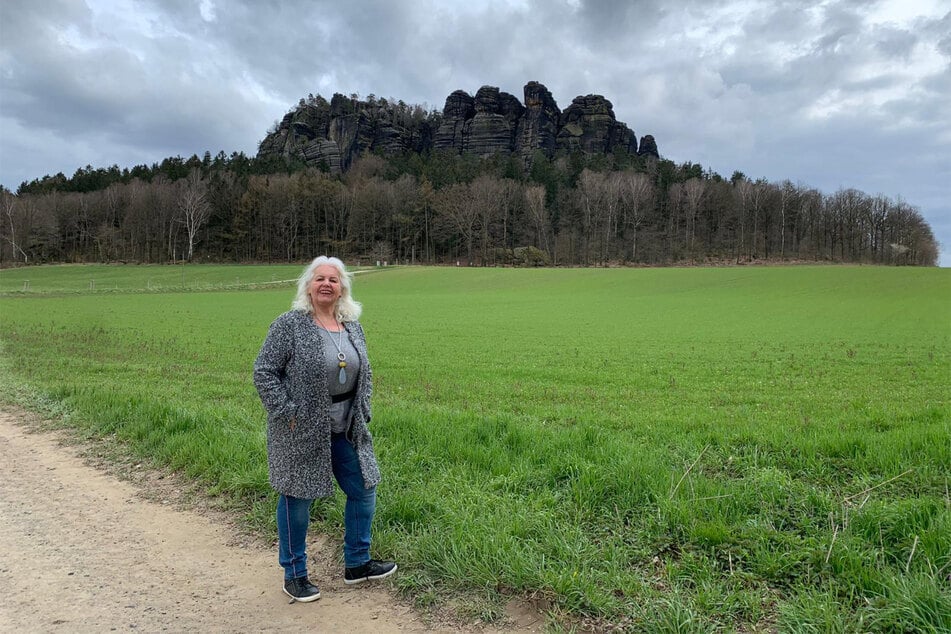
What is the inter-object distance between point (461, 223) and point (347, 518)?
91.8 m

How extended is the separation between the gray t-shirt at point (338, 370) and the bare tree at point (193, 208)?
97963mm

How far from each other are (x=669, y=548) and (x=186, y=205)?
104595 millimetres

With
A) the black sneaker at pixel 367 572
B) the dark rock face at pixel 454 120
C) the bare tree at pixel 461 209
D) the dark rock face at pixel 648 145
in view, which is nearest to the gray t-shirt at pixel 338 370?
the black sneaker at pixel 367 572

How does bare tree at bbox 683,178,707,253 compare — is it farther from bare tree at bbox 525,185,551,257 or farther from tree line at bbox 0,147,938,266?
bare tree at bbox 525,185,551,257

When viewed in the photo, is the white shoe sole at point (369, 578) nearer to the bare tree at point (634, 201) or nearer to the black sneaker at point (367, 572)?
the black sneaker at point (367, 572)

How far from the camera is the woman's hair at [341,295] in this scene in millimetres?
4041

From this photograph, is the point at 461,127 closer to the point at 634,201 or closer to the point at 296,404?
the point at 634,201

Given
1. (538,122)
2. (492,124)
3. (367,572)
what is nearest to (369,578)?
(367,572)

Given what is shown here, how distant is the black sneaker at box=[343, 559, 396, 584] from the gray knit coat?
730mm

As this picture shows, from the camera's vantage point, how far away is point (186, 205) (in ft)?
306

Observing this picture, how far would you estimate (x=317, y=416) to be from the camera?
3840 mm

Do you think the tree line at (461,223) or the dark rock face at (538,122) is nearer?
the tree line at (461,223)

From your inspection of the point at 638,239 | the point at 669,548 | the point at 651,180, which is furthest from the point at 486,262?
the point at 669,548

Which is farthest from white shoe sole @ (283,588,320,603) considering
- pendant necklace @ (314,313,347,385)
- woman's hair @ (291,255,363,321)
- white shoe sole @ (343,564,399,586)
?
woman's hair @ (291,255,363,321)
